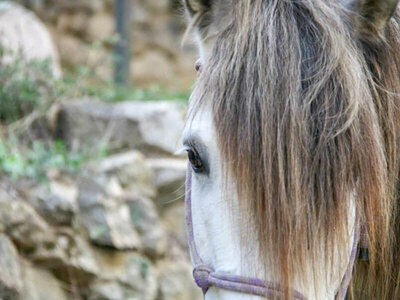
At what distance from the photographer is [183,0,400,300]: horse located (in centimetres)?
158

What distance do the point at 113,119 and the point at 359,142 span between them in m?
2.97

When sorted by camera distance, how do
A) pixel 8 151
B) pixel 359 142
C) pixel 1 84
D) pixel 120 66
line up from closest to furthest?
1. pixel 359 142
2. pixel 8 151
3. pixel 1 84
4. pixel 120 66

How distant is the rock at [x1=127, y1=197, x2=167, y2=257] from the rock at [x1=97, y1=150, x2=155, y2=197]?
0.12m

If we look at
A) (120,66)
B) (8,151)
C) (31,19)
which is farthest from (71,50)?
(8,151)

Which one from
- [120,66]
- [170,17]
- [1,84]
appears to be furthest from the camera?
[170,17]

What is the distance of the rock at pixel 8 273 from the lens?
3.18m

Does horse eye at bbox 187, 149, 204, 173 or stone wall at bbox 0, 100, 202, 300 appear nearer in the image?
horse eye at bbox 187, 149, 204, 173

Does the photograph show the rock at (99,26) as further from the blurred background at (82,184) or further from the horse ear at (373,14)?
the horse ear at (373,14)

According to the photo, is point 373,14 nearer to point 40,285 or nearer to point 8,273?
point 8,273

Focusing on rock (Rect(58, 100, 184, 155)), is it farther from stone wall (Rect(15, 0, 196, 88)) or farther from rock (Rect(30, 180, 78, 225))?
stone wall (Rect(15, 0, 196, 88))

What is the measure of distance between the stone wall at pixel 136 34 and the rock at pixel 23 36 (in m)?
3.43

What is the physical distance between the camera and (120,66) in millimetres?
6105

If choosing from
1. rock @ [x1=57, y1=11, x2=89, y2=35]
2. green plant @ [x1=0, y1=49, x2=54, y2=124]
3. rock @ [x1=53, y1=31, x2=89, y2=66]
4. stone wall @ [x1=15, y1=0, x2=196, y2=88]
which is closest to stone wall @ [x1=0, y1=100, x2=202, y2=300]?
green plant @ [x1=0, y1=49, x2=54, y2=124]

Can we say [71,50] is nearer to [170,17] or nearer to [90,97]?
[170,17]
